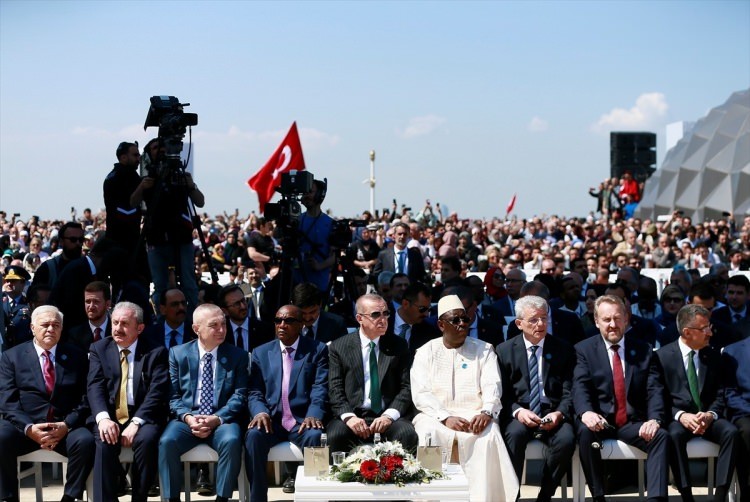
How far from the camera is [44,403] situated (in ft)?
28.5

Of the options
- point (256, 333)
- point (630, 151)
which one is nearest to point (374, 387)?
point (256, 333)

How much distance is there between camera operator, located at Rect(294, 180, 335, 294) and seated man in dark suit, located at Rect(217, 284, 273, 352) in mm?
1722

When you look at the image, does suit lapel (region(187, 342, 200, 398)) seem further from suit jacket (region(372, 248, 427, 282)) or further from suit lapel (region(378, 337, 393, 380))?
suit jacket (region(372, 248, 427, 282))

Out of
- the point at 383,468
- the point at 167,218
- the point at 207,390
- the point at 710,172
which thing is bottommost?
the point at 383,468

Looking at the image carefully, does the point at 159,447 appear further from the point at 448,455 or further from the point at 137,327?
the point at 448,455

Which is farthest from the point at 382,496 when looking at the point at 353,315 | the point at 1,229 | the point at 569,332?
the point at 1,229

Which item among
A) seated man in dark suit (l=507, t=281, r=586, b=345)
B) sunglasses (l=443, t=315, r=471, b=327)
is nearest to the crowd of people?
sunglasses (l=443, t=315, r=471, b=327)

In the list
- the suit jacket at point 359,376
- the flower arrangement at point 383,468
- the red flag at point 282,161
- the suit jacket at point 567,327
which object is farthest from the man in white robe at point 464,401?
the red flag at point 282,161

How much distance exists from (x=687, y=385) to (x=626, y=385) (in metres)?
0.52

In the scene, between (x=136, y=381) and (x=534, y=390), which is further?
(x=534, y=390)

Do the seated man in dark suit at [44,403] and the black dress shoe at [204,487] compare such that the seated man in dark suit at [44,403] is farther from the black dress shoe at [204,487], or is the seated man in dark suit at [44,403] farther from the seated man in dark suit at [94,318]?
the black dress shoe at [204,487]

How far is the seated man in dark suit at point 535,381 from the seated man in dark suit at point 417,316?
2.95 ft

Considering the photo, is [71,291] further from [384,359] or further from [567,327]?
[567,327]

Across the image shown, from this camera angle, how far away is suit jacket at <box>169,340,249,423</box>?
8.67m
